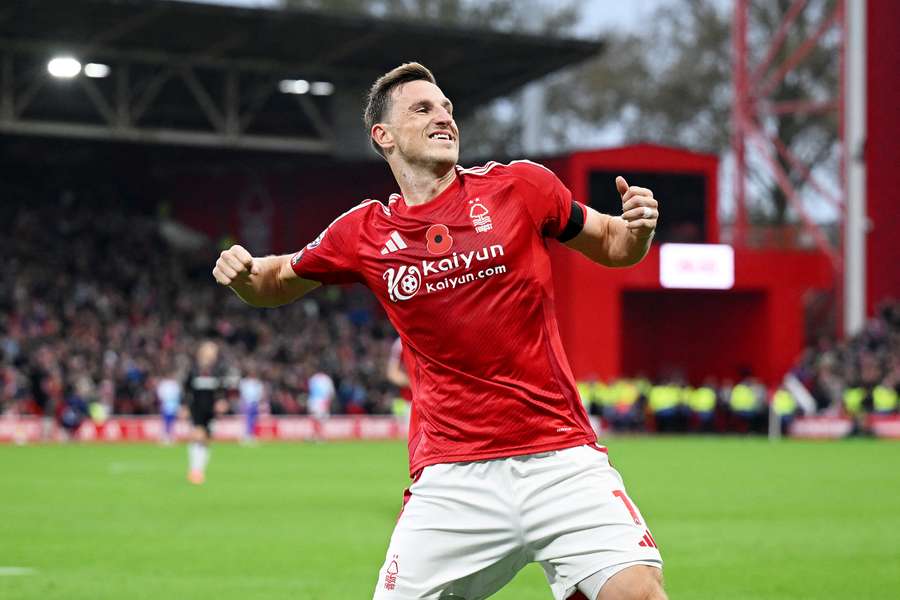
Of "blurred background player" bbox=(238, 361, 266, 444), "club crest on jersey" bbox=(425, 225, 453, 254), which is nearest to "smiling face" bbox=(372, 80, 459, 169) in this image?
"club crest on jersey" bbox=(425, 225, 453, 254)

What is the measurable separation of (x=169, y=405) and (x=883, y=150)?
24146 mm

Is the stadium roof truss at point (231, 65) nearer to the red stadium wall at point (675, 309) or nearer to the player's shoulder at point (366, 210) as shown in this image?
the red stadium wall at point (675, 309)

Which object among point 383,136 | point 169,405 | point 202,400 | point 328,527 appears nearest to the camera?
point 383,136

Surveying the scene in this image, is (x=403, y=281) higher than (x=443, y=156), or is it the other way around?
(x=443, y=156)

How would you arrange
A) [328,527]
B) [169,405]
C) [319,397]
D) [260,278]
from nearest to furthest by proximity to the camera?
[260,278] → [328,527] → [169,405] → [319,397]

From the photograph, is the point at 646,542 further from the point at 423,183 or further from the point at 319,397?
the point at 319,397

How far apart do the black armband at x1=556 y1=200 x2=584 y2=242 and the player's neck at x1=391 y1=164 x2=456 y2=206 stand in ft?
1.50

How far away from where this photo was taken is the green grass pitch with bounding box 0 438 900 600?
10.4 m

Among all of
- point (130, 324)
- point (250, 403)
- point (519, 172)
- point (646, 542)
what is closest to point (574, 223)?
point (519, 172)

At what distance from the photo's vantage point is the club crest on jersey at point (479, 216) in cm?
522

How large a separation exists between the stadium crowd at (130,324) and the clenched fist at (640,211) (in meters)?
30.2

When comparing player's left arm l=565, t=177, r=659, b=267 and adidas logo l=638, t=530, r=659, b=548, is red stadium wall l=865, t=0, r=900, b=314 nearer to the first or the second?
player's left arm l=565, t=177, r=659, b=267

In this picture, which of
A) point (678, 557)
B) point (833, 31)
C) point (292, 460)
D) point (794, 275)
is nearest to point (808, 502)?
point (678, 557)

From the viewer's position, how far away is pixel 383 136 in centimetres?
557
